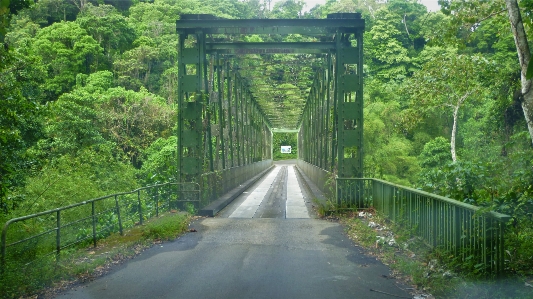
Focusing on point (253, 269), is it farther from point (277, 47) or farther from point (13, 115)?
point (277, 47)

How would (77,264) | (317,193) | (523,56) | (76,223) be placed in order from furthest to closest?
(317,193) < (76,223) < (77,264) < (523,56)

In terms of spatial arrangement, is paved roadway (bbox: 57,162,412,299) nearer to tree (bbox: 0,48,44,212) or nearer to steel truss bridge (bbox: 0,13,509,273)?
steel truss bridge (bbox: 0,13,509,273)

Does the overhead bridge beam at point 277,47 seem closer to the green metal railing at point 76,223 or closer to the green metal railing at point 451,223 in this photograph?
the green metal railing at point 76,223

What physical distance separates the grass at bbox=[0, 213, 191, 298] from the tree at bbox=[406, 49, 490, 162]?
49.6 ft

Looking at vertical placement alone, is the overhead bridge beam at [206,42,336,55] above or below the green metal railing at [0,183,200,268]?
above

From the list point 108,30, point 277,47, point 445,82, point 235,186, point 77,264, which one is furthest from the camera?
point 108,30

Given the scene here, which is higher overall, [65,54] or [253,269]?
[65,54]

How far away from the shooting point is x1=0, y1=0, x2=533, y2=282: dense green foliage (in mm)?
8992

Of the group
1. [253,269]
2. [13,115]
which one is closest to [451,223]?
[253,269]

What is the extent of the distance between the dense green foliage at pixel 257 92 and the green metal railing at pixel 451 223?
331 millimetres

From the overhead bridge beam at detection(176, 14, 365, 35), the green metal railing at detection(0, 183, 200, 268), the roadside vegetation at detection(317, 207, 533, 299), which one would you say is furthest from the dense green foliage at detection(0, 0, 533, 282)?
the overhead bridge beam at detection(176, 14, 365, 35)

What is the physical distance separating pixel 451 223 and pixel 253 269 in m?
2.69

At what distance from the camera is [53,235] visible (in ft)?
25.5

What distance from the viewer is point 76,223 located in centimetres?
858
